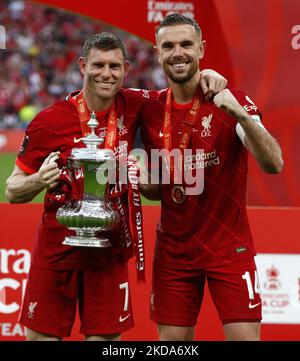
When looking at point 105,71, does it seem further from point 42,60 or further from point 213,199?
point 42,60

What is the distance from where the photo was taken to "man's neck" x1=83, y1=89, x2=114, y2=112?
15.1ft

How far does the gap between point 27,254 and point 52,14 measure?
1980 centimetres

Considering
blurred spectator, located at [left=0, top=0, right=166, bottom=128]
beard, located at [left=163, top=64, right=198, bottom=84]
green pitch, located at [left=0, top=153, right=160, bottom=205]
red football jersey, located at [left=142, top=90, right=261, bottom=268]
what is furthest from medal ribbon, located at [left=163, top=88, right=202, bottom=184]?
blurred spectator, located at [left=0, top=0, right=166, bottom=128]

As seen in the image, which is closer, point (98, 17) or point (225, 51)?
point (225, 51)

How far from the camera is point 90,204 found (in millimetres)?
4387

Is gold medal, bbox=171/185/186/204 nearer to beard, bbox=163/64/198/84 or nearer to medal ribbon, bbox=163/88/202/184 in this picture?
medal ribbon, bbox=163/88/202/184

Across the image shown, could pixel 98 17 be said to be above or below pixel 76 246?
above

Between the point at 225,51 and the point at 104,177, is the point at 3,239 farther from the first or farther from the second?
the point at 225,51

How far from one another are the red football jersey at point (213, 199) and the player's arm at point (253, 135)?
0.20 meters

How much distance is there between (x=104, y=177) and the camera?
4410 millimetres

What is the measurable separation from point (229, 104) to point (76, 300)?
1.34 meters

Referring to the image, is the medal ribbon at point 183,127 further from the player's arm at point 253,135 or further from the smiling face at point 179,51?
the player's arm at point 253,135

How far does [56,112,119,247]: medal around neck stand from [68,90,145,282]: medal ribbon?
0.42 feet

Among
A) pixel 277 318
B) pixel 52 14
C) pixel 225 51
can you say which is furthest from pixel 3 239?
pixel 52 14
